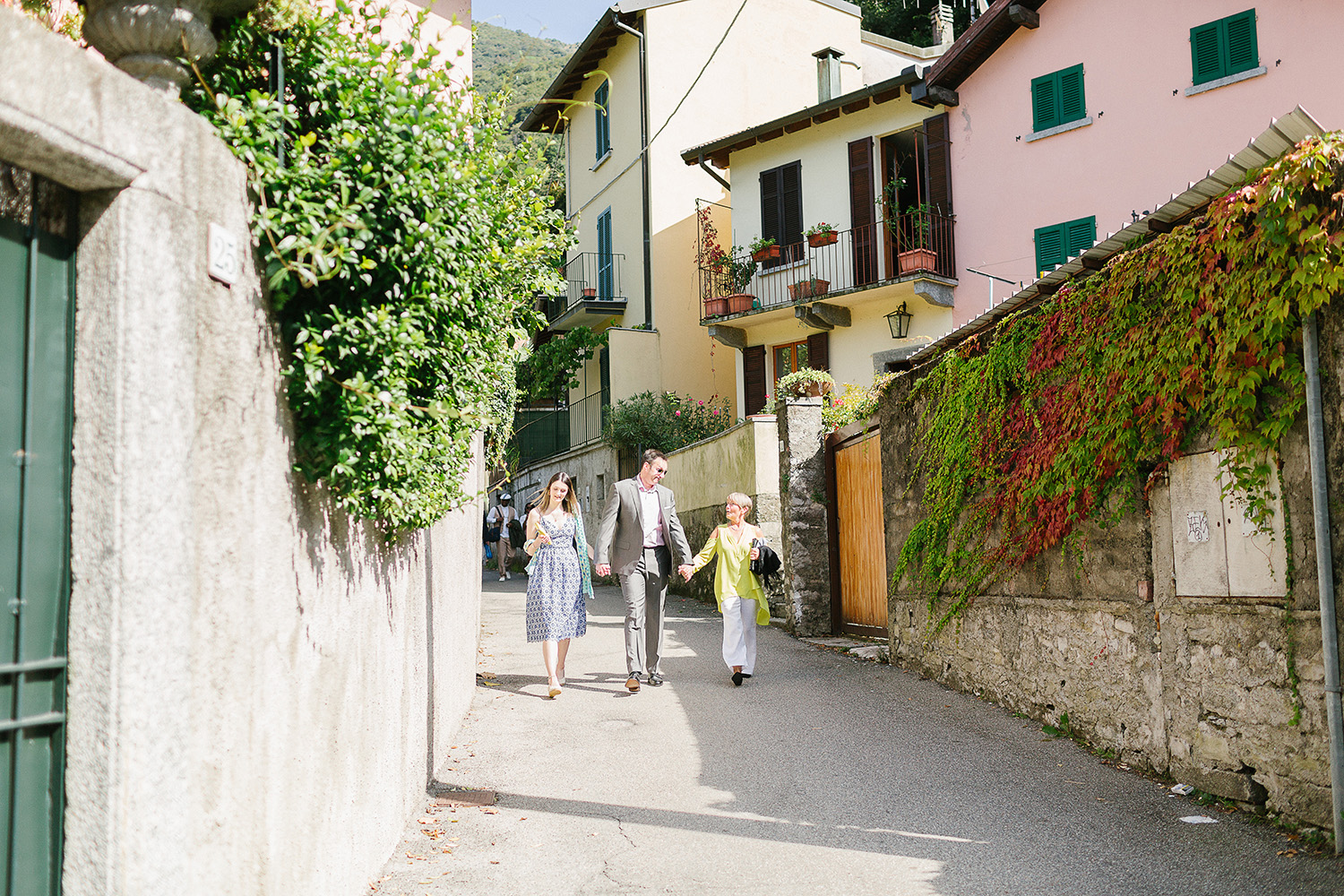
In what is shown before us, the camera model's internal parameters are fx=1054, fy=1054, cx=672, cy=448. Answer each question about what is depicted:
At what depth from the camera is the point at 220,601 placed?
2.79m

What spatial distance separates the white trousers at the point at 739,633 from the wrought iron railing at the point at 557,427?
1473cm

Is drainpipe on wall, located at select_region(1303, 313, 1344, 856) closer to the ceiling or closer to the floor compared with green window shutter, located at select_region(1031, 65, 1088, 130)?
closer to the floor

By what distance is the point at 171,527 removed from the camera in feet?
8.45

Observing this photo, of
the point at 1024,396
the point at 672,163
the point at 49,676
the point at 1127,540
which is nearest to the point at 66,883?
the point at 49,676

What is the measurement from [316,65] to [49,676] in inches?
→ 86.7

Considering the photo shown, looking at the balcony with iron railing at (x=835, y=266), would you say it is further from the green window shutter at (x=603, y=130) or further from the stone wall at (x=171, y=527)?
the stone wall at (x=171, y=527)

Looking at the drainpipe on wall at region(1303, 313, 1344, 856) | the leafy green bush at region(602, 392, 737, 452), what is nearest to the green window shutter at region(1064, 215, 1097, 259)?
the leafy green bush at region(602, 392, 737, 452)

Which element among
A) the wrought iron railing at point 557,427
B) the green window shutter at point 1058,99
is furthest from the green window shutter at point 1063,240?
the wrought iron railing at point 557,427

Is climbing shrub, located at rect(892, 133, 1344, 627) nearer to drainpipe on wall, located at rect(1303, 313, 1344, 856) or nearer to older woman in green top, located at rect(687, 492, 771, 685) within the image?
drainpipe on wall, located at rect(1303, 313, 1344, 856)

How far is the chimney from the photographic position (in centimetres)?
2259

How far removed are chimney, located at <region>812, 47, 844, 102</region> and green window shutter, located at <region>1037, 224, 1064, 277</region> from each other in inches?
301

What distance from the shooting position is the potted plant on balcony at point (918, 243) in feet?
57.8

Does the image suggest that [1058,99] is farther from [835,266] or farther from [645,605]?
[645,605]

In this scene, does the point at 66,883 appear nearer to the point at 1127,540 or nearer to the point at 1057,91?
the point at 1127,540
